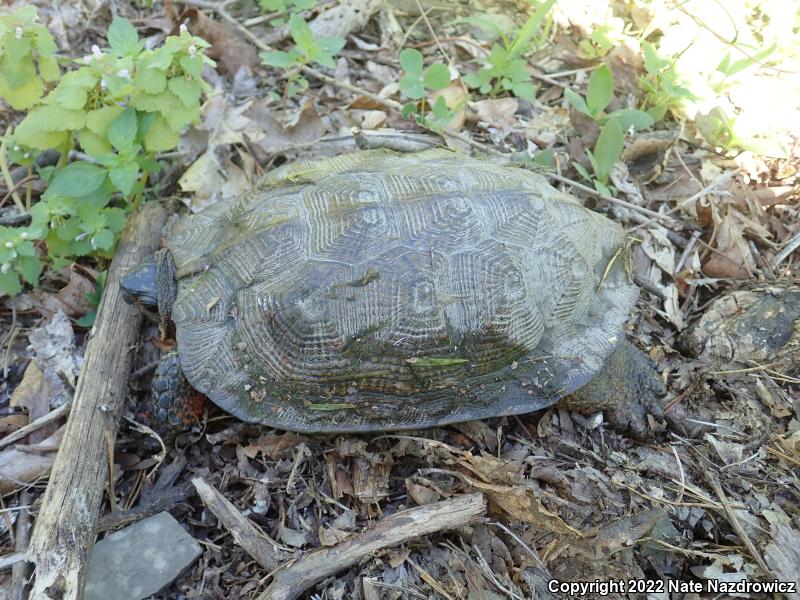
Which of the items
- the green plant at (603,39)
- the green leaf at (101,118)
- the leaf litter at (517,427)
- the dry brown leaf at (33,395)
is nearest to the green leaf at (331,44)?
the leaf litter at (517,427)

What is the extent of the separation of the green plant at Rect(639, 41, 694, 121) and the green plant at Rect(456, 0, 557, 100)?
79 cm

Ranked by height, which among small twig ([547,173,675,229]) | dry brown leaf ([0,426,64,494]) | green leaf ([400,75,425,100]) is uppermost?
green leaf ([400,75,425,100])

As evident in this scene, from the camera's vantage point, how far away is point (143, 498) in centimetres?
260

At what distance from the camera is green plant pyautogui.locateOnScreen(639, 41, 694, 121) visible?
3686 millimetres

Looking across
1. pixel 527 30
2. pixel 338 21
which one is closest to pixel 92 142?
pixel 338 21

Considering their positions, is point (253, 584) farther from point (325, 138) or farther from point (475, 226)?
point (325, 138)

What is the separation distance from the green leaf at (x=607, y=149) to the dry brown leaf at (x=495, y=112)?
71cm

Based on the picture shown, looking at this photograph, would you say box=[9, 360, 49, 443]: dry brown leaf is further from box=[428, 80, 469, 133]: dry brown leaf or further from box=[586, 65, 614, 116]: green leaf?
box=[586, 65, 614, 116]: green leaf

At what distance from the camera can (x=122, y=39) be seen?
273 cm

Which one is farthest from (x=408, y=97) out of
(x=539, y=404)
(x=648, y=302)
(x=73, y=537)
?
(x=73, y=537)

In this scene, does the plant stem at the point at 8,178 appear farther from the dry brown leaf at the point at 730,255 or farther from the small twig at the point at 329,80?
the dry brown leaf at the point at 730,255

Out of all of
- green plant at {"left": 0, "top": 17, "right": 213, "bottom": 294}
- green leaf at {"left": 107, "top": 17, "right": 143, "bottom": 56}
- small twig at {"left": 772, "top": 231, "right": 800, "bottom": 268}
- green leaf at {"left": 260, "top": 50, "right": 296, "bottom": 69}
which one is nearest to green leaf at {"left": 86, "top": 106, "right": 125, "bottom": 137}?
green plant at {"left": 0, "top": 17, "right": 213, "bottom": 294}

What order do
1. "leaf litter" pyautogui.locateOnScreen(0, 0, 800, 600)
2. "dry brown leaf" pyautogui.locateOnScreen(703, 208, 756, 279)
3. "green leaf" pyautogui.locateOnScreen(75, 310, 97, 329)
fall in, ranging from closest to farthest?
"leaf litter" pyautogui.locateOnScreen(0, 0, 800, 600) → "green leaf" pyautogui.locateOnScreen(75, 310, 97, 329) → "dry brown leaf" pyautogui.locateOnScreen(703, 208, 756, 279)

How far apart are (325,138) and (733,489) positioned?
3054 millimetres
